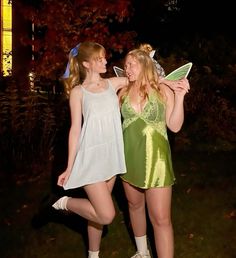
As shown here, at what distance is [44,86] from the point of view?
8.70m

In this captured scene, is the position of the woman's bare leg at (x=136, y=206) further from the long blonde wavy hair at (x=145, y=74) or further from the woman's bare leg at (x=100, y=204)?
the long blonde wavy hair at (x=145, y=74)

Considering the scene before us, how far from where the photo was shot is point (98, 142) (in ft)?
→ 12.7

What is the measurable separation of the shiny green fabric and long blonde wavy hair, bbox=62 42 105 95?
402 mm

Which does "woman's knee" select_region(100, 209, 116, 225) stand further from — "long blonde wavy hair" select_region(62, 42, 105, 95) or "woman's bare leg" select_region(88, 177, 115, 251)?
"long blonde wavy hair" select_region(62, 42, 105, 95)

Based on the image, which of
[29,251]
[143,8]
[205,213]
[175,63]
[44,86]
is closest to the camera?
[29,251]

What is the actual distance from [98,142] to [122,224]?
2048 mm

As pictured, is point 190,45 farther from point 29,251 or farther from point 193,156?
point 29,251

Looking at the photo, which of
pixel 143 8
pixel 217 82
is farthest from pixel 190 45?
pixel 143 8

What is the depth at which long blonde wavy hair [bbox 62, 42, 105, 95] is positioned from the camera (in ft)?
12.8

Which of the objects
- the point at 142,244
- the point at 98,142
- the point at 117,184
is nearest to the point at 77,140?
the point at 98,142

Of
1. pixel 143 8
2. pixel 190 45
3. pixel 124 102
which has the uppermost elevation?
pixel 143 8

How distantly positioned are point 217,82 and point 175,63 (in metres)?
1.17

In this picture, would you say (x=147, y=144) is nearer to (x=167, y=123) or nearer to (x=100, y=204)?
(x=167, y=123)

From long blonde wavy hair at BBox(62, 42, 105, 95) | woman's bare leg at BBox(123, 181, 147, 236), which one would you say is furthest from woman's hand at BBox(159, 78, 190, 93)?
woman's bare leg at BBox(123, 181, 147, 236)
